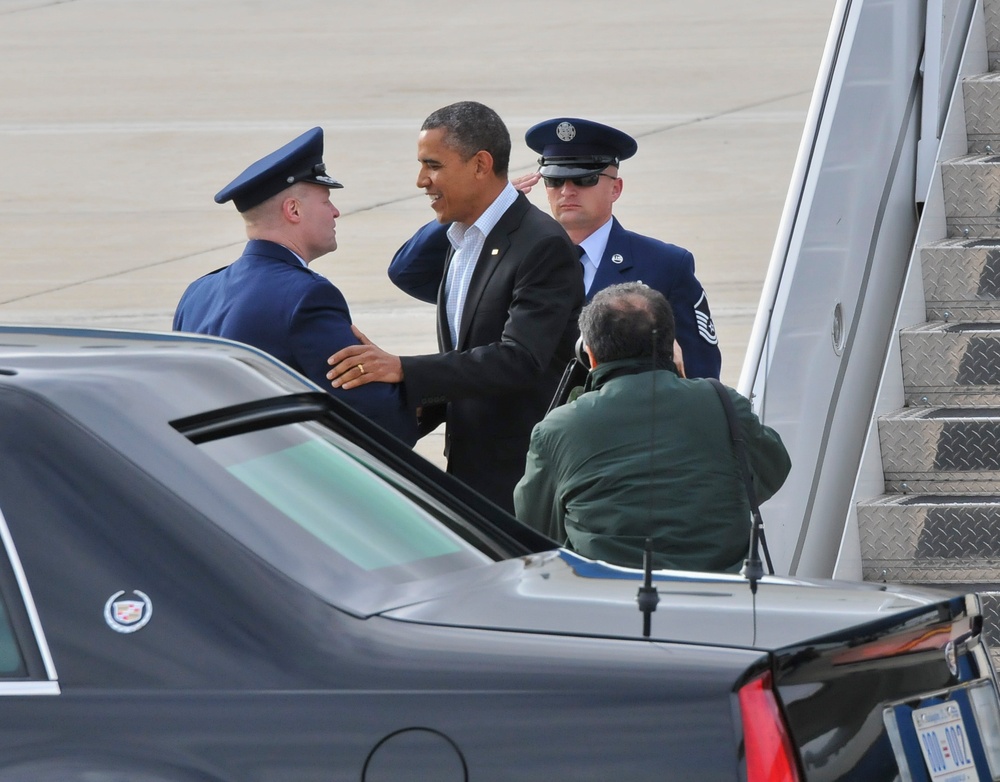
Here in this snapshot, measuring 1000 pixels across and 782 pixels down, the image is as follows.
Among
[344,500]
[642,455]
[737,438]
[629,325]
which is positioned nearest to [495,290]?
[629,325]

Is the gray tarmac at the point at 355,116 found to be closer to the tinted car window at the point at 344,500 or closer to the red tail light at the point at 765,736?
the tinted car window at the point at 344,500

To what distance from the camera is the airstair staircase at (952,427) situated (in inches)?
227

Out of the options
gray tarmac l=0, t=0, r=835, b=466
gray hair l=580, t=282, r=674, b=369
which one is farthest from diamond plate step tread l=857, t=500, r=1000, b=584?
gray tarmac l=0, t=0, r=835, b=466

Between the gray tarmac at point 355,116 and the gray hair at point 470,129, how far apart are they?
15.1 ft

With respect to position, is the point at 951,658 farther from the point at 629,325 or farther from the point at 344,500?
the point at 629,325

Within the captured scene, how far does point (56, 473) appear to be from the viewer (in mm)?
2605

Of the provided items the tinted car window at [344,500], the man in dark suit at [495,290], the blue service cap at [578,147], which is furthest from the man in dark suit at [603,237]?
the tinted car window at [344,500]

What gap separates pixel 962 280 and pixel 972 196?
441 millimetres

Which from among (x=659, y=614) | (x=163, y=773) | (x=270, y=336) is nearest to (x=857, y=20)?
(x=270, y=336)

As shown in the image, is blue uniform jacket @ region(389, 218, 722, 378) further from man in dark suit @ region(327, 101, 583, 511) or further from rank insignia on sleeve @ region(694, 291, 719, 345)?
man in dark suit @ region(327, 101, 583, 511)

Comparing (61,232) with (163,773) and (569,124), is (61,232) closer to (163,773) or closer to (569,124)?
(569,124)

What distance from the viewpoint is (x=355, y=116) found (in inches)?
739

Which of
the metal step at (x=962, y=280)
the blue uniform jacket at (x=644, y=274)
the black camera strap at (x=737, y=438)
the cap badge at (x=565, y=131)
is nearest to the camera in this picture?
the black camera strap at (x=737, y=438)

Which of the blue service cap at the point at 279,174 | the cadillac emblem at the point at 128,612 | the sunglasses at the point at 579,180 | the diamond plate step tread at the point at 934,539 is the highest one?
the blue service cap at the point at 279,174
